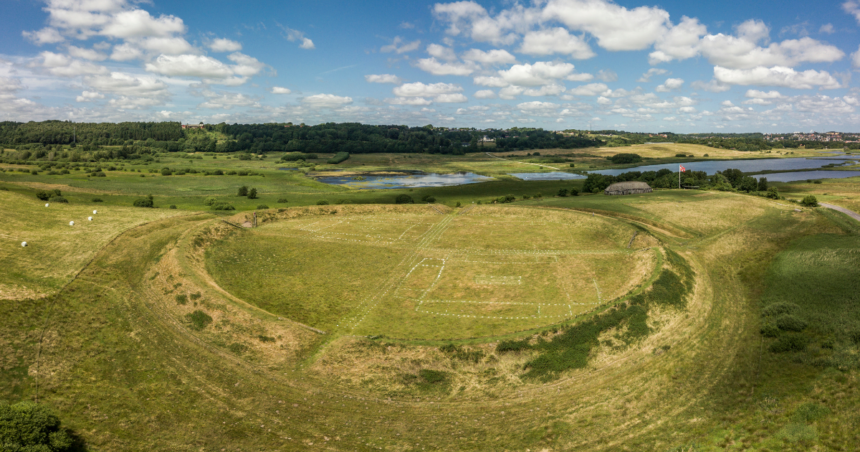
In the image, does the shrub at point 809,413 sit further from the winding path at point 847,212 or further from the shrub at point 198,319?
the winding path at point 847,212

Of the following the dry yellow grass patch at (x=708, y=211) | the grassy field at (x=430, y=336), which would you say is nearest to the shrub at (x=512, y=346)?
the grassy field at (x=430, y=336)

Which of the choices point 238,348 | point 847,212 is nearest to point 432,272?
point 238,348

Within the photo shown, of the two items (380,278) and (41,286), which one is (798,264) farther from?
(41,286)

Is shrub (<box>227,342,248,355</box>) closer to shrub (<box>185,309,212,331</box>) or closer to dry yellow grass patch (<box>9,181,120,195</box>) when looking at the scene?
shrub (<box>185,309,212,331</box>)

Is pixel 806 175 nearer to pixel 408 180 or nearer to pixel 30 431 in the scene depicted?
pixel 408 180

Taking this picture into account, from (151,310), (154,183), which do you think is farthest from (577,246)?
(154,183)

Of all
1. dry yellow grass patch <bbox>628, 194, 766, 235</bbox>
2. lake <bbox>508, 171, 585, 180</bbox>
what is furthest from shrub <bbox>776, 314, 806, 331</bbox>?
lake <bbox>508, 171, 585, 180</bbox>
